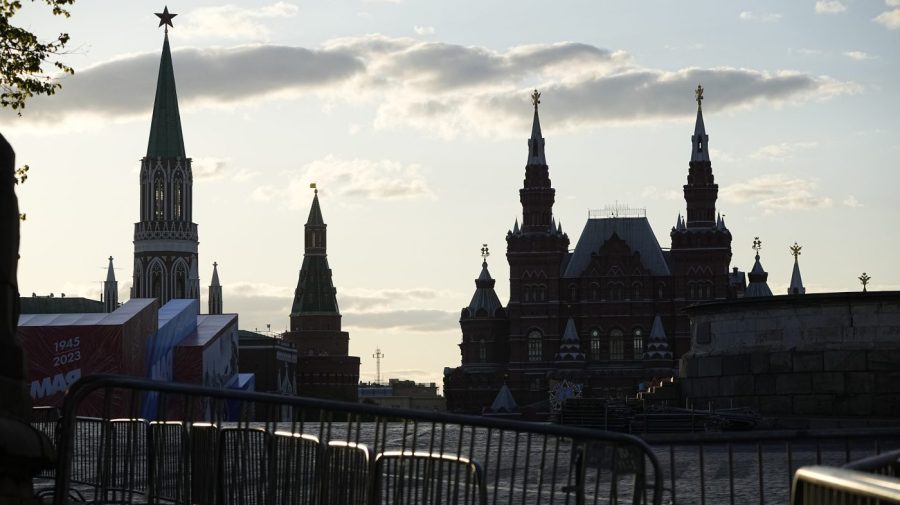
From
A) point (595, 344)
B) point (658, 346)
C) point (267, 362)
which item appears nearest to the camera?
point (658, 346)

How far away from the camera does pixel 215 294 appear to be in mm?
136000

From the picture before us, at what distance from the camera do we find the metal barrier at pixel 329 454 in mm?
6836

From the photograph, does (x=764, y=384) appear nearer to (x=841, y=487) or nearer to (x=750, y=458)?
(x=750, y=458)

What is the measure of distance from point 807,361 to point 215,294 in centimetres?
11370

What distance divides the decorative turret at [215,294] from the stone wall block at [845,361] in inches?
4419

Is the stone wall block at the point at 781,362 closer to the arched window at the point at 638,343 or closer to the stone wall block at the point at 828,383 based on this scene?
the stone wall block at the point at 828,383

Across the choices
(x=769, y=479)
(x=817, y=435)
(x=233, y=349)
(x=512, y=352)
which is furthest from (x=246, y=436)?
(x=512, y=352)

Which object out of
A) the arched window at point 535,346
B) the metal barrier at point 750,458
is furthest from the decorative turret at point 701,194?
the metal barrier at point 750,458

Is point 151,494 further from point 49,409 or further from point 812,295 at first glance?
point 812,295

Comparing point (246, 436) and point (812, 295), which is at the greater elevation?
point (812, 295)

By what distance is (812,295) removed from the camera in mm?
25000

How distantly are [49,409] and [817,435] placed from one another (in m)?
7.48

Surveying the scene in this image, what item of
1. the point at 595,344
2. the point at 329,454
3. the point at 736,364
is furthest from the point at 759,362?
the point at 595,344

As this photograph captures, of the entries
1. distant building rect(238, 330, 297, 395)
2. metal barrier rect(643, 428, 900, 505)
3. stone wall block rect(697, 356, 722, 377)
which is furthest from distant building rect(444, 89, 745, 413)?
metal barrier rect(643, 428, 900, 505)
